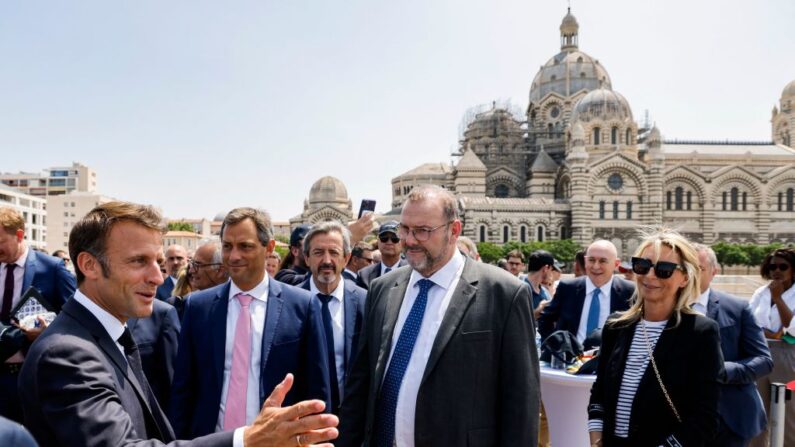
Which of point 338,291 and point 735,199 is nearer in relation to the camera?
point 338,291

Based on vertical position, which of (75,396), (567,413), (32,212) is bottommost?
(567,413)

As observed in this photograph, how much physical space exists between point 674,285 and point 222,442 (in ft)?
8.00

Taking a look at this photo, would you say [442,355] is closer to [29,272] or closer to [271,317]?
[271,317]

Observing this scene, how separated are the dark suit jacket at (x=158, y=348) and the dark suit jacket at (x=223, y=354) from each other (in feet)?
1.20

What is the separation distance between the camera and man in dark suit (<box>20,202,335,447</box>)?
176 cm

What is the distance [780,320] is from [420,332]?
4.15m

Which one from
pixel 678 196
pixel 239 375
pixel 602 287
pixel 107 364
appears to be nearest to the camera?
pixel 107 364

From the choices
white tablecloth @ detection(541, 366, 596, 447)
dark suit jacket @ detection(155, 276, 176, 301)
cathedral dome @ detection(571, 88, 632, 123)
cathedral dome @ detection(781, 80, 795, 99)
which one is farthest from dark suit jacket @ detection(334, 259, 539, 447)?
cathedral dome @ detection(781, 80, 795, 99)

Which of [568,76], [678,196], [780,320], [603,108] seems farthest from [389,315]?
[568,76]

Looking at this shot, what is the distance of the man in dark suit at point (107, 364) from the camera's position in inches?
69.4

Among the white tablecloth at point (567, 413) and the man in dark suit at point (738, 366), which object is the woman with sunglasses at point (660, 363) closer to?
the man in dark suit at point (738, 366)

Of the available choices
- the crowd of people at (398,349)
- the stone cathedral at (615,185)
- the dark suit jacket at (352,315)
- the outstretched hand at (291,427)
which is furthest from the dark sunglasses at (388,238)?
the stone cathedral at (615,185)

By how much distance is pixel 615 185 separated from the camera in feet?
145

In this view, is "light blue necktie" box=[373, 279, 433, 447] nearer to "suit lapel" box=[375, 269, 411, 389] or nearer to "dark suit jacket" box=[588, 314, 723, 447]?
"suit lapel" box=[375, 269, 411, 389]
